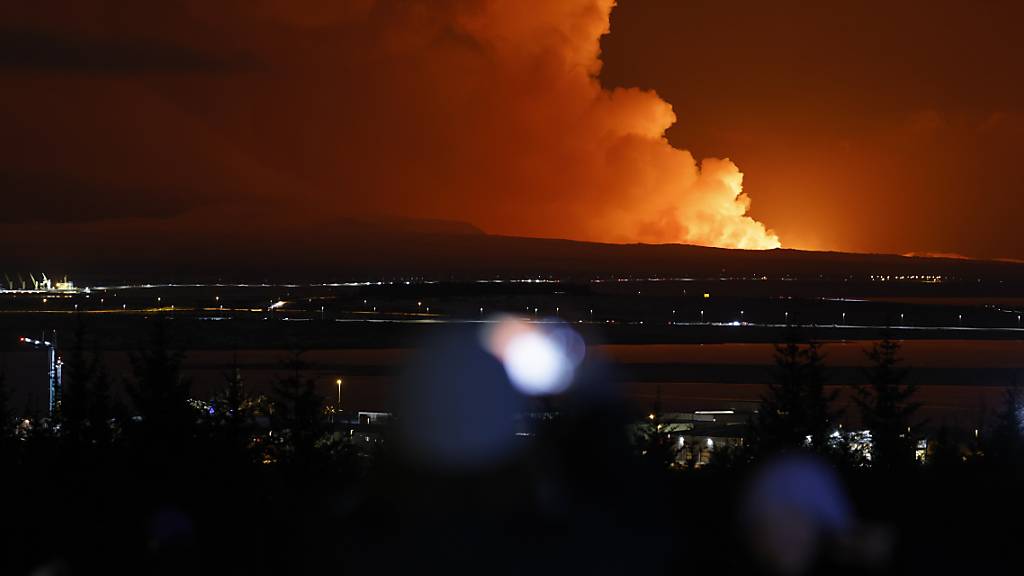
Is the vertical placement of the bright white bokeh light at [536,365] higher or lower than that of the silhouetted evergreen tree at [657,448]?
higher

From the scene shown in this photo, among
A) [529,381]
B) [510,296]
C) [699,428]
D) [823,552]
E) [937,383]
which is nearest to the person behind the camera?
[823,552]

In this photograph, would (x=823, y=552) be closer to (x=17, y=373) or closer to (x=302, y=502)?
(x=302, y=502)

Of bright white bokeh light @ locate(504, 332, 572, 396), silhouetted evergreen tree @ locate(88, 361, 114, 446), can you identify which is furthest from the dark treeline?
bright white bokeh light @ locate(504, 332, 572, 396)

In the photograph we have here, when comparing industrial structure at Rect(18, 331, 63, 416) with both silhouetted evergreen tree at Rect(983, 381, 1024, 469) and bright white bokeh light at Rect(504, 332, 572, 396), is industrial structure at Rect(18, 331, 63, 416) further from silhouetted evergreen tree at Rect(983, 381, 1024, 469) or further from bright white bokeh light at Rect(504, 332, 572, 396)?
silhouetted evergreen tree at Rect(983, 381, 1024, 469)

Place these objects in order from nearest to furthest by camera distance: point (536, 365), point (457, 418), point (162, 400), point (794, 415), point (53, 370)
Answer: point (162, 400) < point (457, 418) < point (794, 415) < point (53, 370) < point (536, 365)

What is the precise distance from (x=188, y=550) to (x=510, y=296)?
106 metres

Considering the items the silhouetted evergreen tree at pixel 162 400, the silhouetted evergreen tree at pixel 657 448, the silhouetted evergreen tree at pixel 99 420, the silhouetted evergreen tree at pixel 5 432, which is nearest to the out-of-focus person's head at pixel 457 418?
the silhouetted evergreen tree at pixel 657 448

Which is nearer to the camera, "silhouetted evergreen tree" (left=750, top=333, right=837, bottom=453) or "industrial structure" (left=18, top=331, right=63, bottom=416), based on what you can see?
"silhouetted evergreen tree" (left=750, top=333, right=837, bottom=453)

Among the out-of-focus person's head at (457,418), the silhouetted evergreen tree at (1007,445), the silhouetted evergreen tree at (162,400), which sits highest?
the silhouetted evergreen tree at (162,400)

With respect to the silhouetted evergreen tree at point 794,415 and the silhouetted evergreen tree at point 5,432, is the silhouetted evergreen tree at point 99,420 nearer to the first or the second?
the silhouetted evergreen tree at point 5,432

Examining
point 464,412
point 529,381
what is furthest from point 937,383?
point 464,412

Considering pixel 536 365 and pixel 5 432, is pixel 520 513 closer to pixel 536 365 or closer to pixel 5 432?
pixel 5 432

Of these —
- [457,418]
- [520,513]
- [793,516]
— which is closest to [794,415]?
[457,418]

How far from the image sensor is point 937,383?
48062 mm
